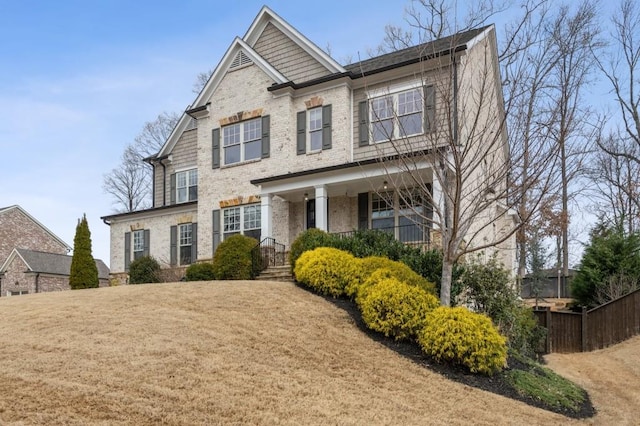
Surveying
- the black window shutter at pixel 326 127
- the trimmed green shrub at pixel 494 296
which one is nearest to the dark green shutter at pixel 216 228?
the black window shutter at pixel 326 127

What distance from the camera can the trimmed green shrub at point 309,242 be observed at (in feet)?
44.7

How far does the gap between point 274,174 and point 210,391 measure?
12.4 meters

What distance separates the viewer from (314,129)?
1770 cm

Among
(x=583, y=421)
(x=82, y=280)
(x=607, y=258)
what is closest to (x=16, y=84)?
(x=82, y=280)

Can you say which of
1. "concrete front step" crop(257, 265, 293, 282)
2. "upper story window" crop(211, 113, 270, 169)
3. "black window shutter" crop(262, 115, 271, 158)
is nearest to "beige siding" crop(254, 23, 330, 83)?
"black window shutter" crop(262, 115, 271, 158)

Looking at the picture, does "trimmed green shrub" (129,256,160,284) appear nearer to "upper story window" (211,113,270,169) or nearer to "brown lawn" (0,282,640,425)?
"upper story window" (211,113,270,169)

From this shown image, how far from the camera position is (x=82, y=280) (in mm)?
18750

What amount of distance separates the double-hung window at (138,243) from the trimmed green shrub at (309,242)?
10.7 metres

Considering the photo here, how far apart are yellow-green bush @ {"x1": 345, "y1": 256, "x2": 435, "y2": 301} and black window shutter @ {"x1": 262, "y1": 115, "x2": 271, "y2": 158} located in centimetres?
741

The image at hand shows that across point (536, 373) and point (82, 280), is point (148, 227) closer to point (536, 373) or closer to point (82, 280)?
point (82, 280)

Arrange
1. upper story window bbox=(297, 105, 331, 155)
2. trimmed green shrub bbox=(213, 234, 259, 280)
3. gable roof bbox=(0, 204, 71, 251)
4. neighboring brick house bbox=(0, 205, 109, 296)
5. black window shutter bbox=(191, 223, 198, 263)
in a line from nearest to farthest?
trimmed green shrub bbox=(213, 234, 259, 280), upper story window bbox=(297, 105, 331, 155), black window shutter bbox=(191, 223, 198, 263), neighboring brick house bbox=(0, 205, 109, 296), gable roof bbox=(0, 204, 71, 251)

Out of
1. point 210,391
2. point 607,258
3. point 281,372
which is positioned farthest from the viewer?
point 607,258

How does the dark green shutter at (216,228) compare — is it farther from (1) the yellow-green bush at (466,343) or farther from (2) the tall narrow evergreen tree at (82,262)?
(1) the yellow-green bush at (466,343)

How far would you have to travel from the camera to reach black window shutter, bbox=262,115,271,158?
59.7 feet
